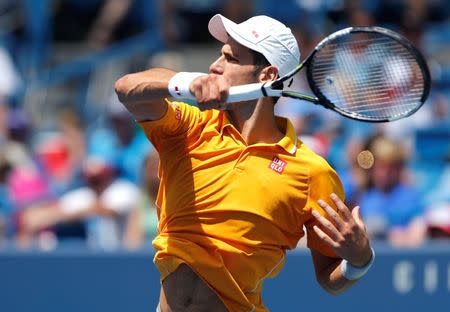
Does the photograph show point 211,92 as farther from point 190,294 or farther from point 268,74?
point 190,294

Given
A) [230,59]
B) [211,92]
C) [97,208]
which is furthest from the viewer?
[97,208]

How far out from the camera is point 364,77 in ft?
15.4

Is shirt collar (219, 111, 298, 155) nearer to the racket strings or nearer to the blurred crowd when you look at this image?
the racket strings

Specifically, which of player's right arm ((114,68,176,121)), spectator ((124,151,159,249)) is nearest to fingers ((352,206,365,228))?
player's right arm ((114,68,176,121))

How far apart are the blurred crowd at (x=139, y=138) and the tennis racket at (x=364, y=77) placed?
2.39 m

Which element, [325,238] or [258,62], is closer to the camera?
[325,238]

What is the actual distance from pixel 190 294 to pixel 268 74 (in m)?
0.97

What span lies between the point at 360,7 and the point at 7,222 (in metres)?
3.97

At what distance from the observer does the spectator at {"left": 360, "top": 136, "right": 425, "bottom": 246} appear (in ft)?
24.7

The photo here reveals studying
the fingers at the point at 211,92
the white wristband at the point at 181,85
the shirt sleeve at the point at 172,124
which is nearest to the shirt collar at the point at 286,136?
the shirt sleeve at the point at 172,124

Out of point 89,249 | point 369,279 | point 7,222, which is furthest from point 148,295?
point 7,222

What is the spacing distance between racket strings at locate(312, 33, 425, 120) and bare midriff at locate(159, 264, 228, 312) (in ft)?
3.04

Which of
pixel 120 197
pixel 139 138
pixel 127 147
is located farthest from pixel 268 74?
pixel 139 138

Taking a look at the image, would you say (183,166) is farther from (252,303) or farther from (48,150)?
(48,150)
